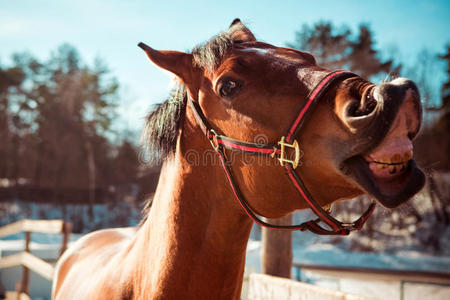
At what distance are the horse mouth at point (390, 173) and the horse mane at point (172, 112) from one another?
848mm

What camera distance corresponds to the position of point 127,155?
2531 centimetres

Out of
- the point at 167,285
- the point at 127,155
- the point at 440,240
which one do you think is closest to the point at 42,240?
the point at 127,155

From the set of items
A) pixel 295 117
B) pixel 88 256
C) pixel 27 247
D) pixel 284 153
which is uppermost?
pixel 295 117

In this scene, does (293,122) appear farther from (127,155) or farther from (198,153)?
(127,155)

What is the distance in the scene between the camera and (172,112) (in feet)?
5.80

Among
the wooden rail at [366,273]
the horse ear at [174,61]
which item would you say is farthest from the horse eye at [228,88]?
the wooden rail at [366,273]

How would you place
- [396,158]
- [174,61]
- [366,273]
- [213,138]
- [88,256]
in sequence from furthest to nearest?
[366,273] < [88,256] < [174,61] < [213,138] < [396,158]

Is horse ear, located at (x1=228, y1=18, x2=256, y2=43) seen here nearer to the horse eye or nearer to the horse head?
the horse head

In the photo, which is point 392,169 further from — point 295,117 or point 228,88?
point 228,88

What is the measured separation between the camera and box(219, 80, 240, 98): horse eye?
1.46m

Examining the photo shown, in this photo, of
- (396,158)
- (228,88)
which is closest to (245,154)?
(228,88)

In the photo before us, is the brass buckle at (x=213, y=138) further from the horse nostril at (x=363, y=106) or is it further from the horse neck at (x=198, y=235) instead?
the horse nostril at (x=363, y=106)

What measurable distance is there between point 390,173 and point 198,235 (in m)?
0.94

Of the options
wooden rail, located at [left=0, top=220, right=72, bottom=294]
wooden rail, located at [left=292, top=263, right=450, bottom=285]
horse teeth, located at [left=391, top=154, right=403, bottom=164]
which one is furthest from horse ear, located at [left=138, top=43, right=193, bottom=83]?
wooden rail, located at [left=292, top=263, right=450, bottom=285]
